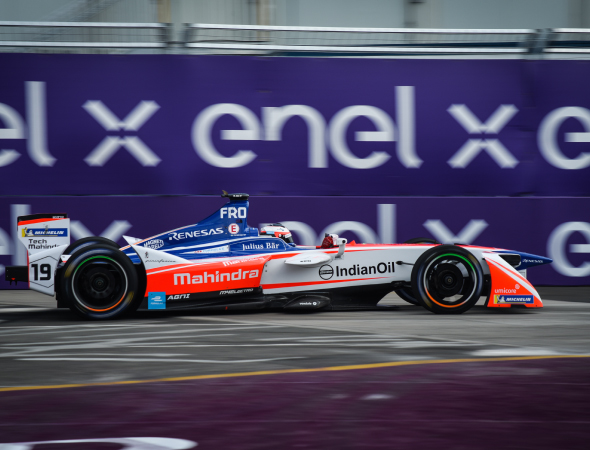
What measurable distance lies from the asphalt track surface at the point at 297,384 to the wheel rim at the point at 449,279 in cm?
41

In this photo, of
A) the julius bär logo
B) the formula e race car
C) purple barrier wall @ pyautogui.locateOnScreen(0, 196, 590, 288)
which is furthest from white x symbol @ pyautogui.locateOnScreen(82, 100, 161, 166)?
the julius bär logo

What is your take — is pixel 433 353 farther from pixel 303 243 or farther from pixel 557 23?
pixel 557 23

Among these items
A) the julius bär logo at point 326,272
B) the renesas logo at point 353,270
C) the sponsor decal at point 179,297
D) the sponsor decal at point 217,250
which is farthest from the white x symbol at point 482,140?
the sponsor decal at point 179,297

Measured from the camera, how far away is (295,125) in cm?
994

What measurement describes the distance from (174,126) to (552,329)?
607cm

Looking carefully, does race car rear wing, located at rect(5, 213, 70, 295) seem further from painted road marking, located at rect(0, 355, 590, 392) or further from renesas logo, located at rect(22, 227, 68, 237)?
painted road marking, located at rect(0, 355, 590, 392)

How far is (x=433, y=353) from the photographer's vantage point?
489 centimetres

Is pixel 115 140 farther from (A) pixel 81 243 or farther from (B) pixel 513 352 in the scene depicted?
(B) pixel 513 352

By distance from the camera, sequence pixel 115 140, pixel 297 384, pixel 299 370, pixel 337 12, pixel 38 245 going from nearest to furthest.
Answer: pixel 297 384 < pixel 299 370 < pixel 38 245 < pixel 115 140 < pixel 337 12

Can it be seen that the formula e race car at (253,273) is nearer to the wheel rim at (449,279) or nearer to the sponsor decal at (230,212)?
the wheel rim at (449,279)

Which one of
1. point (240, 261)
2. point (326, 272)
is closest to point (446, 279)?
point (326, 272)

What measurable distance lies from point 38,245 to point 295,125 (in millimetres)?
4484

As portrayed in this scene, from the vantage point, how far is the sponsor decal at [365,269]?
6.95 metres

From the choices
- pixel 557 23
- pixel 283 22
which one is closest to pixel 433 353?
pixel 283 22
